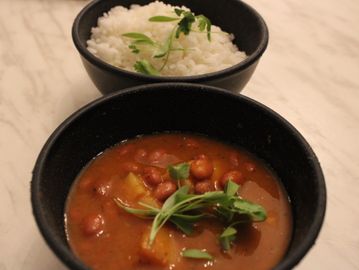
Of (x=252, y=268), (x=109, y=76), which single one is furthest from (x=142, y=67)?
(x=252, y=268)

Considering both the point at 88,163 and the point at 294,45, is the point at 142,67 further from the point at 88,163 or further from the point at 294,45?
the point at 294,45

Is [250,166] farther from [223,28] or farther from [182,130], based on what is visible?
[223,28]

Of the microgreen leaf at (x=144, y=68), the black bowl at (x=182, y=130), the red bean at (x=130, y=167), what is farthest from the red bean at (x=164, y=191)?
the microgreen leaf at (x=144, y=68)

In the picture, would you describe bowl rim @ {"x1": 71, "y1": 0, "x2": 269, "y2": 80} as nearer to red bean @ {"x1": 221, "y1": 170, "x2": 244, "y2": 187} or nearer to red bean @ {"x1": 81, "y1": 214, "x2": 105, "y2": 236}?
red bean @ {"x1": 221, "y1": 170, "x2": 244, "y2": 187}

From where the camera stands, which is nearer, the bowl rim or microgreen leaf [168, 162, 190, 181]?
microgreen leaf [168, 162, 190, 181]

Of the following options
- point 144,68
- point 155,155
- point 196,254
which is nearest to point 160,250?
point 196,254

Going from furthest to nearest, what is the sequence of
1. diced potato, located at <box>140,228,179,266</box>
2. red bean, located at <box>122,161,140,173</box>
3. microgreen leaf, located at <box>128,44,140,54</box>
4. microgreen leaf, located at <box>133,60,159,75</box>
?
1. microgreen leaf, located at <box>128,44,140,54</box>
2. microgreen leaf, located at <box>133,60,159,75</box>
3. red bean, located at <box>122,161,140,173</box>
4. diced potato, located at <box>140,228,179,266</box>

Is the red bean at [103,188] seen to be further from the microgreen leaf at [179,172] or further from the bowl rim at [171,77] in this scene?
the bowl rim at [171,77]

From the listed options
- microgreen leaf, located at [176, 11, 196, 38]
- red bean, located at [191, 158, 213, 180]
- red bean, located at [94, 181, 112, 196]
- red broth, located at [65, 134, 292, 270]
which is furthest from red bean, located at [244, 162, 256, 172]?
microgreen leaf, located at [176, 11, 196, 38]
